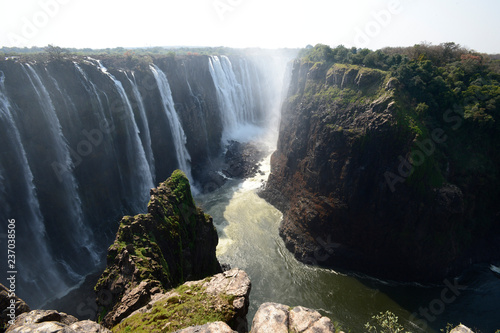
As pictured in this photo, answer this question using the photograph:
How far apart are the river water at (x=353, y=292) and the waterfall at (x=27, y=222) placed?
45.8 feet

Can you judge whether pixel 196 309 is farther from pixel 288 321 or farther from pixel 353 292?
pixel 353 292

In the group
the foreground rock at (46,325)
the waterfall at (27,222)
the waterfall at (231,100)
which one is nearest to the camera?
the foreground rock at (46,325)

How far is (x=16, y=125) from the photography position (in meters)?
19.9

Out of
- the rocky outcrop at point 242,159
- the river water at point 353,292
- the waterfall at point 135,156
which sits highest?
the waterfall at point 135,156

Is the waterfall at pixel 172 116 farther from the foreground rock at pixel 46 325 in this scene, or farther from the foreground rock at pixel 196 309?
the foreground rock at pixel 46 325

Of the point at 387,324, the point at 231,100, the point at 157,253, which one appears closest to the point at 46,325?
the point at 157,253

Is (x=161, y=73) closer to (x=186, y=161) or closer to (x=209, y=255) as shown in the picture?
(x=186, y=161)

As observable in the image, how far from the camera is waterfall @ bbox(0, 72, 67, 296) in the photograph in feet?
63.4

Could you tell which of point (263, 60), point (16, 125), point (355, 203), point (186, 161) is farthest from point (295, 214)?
point (263, 60)

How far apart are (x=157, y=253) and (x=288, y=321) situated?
8.21 meters

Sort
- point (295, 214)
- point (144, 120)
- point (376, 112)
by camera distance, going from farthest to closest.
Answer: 1. point (144, 120)
2. point (295, 214)
3. point (376, 112)

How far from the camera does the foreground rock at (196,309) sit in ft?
27.9

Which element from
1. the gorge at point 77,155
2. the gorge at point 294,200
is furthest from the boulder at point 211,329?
the gorge at point 77,155

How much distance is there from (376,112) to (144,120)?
1029 inches
